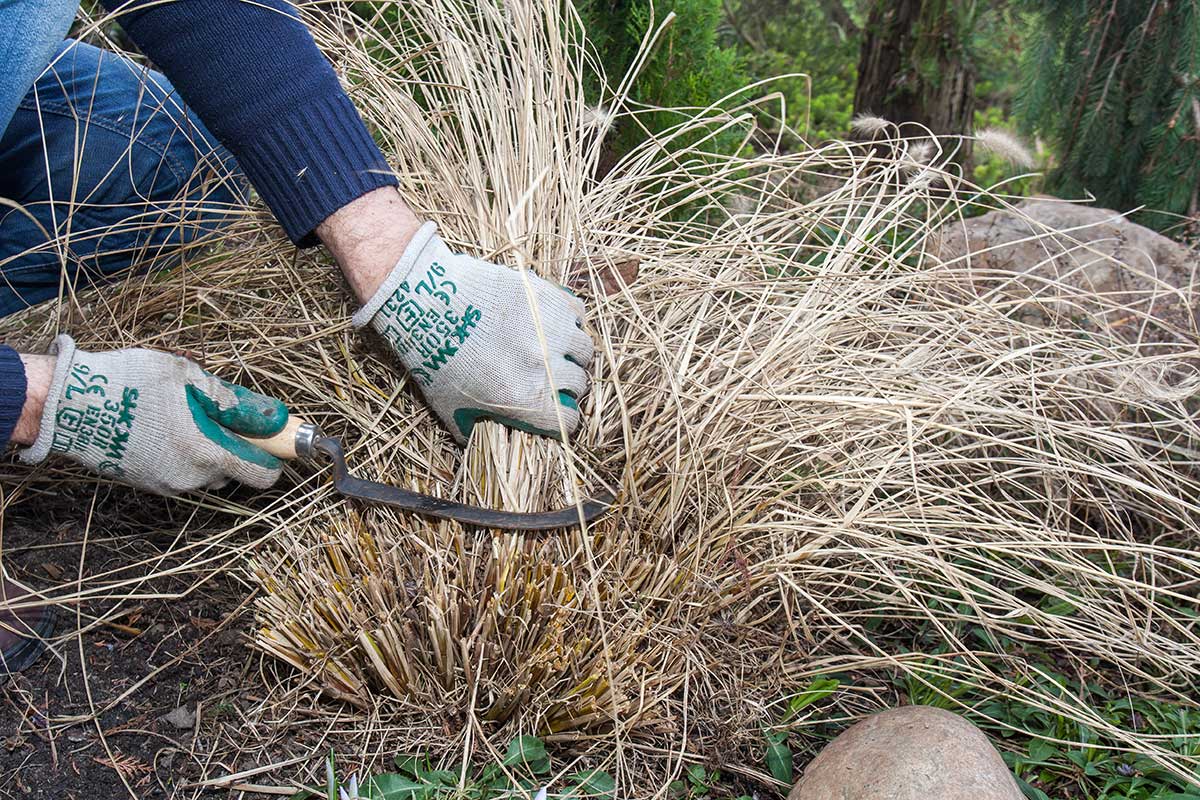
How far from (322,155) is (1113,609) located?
1654mm

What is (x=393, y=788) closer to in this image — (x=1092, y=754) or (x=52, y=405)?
(x=52, y=405)

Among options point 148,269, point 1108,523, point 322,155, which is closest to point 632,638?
point 322,155

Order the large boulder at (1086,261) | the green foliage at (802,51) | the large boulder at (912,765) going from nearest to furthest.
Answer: the large boulder at (912,765) → the large boulder at (1086,261) → the green foliage at (802,51)

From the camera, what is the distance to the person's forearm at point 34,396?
154 centimetres

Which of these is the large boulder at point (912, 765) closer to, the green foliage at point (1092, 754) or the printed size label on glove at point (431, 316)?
the green foliage at point (1092, 754)

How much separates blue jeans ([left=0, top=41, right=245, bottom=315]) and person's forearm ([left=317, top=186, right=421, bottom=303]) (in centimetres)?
55

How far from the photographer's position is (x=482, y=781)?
1478 millimetres

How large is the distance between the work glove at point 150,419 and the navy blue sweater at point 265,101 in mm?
72

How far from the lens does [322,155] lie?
1546 mm

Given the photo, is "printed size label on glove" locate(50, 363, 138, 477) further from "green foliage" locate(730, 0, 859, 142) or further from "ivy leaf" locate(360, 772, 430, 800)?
"green foliage" locate(730, 0, 859, 142)

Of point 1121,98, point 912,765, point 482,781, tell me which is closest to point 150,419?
point 482,781

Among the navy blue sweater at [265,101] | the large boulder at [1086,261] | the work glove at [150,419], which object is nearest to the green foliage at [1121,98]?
the large boulder at [1086,261]

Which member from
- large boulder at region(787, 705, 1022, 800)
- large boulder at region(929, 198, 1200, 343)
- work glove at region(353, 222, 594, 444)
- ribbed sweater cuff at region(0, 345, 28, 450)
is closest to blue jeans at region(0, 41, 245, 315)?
ribbed sweater cuff at region(0, 345, 28, 450)

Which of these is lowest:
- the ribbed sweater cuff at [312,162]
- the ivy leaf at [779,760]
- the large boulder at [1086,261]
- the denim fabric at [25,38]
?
the ivy leaf at [779,760]
